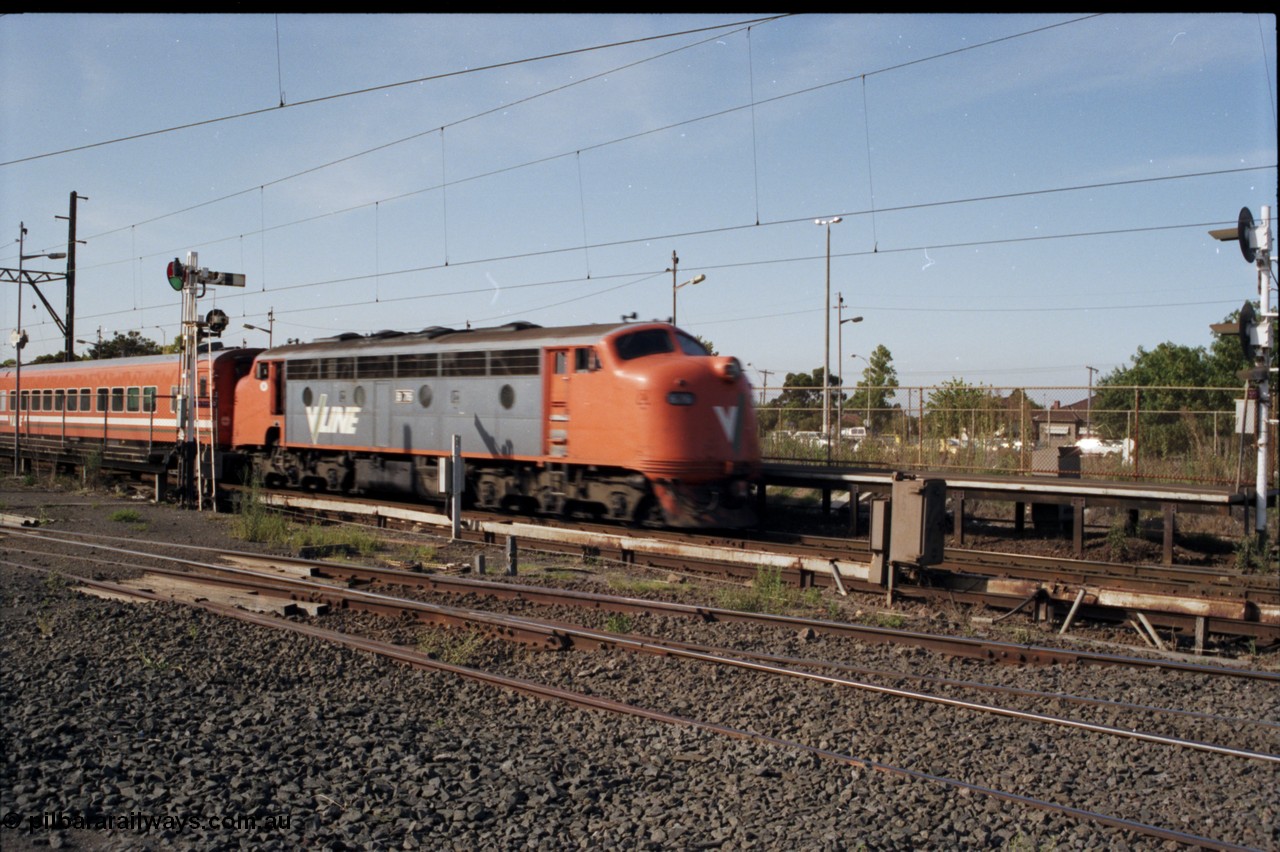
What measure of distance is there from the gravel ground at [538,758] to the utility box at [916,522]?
2.34 m

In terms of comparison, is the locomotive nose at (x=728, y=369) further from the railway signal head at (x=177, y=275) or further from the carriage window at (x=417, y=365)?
the railway signal head at (x=177, y=275)

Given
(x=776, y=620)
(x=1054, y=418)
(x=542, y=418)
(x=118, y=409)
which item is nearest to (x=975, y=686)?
(x=776, y=620)

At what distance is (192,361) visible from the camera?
19.7 metres

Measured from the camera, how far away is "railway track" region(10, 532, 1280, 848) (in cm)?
569

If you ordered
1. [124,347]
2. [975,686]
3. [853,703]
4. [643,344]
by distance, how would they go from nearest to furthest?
[853,703] → [975,686] → [643,344] → [124,347]

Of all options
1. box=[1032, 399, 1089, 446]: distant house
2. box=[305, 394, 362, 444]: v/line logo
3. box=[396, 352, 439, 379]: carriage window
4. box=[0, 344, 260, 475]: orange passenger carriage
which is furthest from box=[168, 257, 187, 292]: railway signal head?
box=[1032, 399, 1089, 446]: distant house

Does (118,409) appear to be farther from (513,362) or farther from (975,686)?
(975,686)

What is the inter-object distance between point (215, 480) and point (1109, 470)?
18741mm

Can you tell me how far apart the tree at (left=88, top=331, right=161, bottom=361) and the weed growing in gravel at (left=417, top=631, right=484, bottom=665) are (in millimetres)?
40942

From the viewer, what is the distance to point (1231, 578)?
39.1ft

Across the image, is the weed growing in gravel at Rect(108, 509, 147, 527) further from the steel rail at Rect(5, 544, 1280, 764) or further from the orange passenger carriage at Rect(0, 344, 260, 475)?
the steel rail at Rect(5, 544, 1280, 764)

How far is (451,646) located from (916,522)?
17.5ft

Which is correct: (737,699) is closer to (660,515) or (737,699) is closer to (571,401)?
(660,515)

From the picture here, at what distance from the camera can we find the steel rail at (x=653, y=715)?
4.87m
